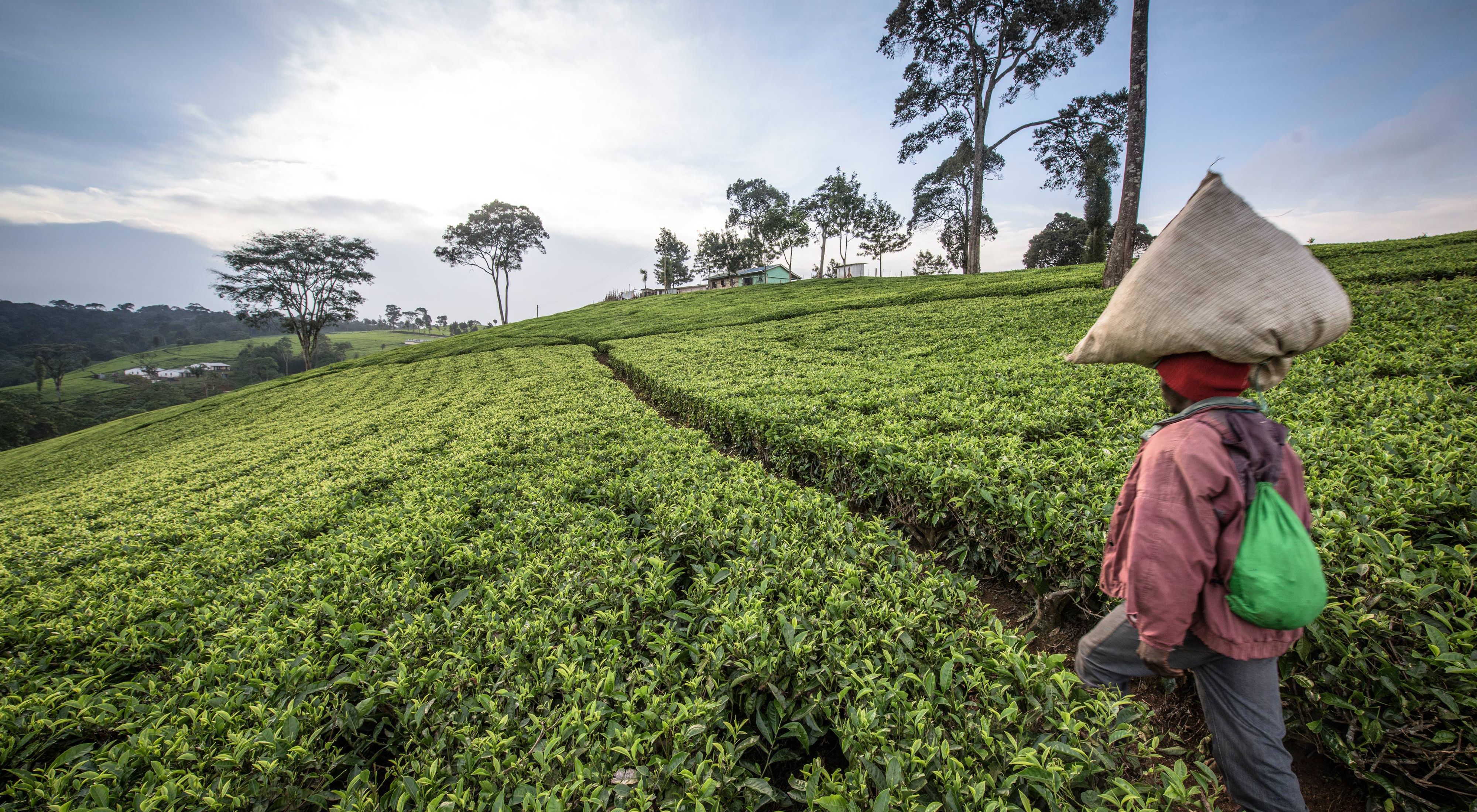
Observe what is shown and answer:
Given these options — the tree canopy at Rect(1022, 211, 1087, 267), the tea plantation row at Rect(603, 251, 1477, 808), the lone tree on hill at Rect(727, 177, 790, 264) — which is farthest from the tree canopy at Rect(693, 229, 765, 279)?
the tea plantation row at Rect(603, 251, 1477, 808)

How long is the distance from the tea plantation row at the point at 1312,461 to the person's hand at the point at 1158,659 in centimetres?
63

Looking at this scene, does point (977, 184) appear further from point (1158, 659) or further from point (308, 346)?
point (308, 346)

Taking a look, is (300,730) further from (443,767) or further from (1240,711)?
(1240,711)

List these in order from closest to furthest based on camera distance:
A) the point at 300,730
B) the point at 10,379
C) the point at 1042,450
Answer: the point at 300,730 < the point at 1042,450 < the point at 10,379

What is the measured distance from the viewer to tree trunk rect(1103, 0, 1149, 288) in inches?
410

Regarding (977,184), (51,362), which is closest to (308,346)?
(51,362)

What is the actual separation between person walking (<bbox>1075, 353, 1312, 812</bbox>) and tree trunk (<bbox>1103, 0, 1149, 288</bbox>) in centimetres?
1190

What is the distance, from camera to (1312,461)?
282cm

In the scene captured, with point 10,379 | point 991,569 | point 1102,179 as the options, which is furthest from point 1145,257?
point 10,379

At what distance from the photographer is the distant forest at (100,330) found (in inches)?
2522

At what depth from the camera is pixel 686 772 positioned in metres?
1.45

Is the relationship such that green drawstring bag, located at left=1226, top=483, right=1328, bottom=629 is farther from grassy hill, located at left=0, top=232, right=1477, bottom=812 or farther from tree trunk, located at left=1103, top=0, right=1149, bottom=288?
tree trunk, located at left=1103, top=0, right=1149, bottom=288

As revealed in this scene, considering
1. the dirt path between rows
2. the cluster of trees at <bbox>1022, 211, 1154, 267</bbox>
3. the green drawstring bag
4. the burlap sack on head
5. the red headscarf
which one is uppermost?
the cluster of trees at <bbox>1022, 211, 1154, 267</bbox>

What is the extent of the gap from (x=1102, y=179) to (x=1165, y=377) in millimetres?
35576
